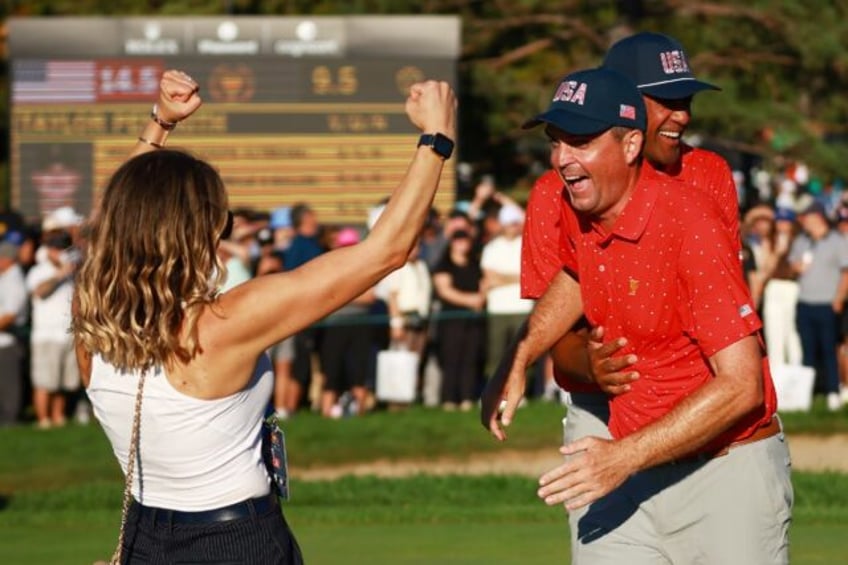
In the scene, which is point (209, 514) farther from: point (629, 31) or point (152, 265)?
point (629, 31)

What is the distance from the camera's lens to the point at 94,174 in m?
20.9

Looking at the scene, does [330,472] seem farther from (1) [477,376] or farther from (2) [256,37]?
(2) [256,37]

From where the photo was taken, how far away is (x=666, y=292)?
17.9 ft

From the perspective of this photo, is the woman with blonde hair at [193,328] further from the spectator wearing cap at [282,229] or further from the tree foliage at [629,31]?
the tree foliage at [629,31]

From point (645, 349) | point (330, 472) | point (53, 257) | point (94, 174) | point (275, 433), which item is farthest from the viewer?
point (94, 174)

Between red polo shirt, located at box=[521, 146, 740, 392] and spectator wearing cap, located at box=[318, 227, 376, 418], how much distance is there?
1115 cm

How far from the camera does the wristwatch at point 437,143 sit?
473cm

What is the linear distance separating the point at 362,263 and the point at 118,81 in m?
16.8

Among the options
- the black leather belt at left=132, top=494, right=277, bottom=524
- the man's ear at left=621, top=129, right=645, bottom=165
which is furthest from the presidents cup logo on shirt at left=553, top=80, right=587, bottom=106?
the black leather belt at left=132, top=494, right=277, bottom=524

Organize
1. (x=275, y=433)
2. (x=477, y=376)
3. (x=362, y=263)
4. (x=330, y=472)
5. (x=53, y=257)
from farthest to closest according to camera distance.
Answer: (x=477, y=376) → (x=53, y=257) → (x=330, y=472) → (x=275, y=433) → (x=362, y=263)

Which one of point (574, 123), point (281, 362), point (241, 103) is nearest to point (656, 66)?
point (574, 123)

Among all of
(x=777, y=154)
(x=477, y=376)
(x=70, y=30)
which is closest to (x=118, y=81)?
(x=70, y=30)

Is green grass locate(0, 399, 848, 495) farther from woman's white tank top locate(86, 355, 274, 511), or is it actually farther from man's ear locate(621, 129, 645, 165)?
woman's white tank top locate(86, 355, 274, 511)

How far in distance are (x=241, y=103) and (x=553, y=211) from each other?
15091 mm
